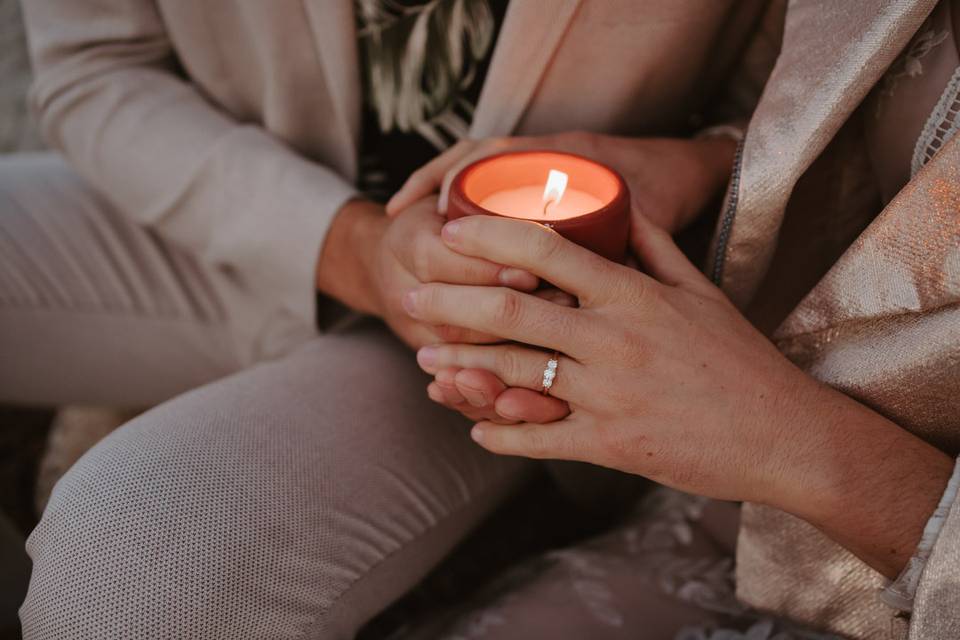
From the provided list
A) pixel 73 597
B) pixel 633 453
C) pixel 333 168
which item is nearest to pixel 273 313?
pixel 333 168

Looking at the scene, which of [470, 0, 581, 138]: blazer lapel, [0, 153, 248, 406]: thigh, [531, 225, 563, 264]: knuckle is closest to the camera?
[531, 225, 563, 264]: knuckle

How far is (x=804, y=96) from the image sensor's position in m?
0.51

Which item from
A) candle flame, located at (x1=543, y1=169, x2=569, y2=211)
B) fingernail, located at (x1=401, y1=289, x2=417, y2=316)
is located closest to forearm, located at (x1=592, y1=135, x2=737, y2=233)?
candle flame, located at (x1=543, y1=169, x2=569, y2=211)

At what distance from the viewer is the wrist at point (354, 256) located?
0.67 meters

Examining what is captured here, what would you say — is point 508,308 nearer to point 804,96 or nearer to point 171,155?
point 804,96

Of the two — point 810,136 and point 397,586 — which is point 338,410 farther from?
point 810,136

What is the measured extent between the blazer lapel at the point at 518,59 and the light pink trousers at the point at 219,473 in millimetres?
261

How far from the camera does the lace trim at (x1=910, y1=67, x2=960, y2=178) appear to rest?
1.56ft

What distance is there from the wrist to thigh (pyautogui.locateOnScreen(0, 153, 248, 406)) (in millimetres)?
225

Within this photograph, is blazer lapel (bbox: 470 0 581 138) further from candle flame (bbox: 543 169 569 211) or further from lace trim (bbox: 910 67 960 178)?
lace trim (bbox: 910 67 960 178)

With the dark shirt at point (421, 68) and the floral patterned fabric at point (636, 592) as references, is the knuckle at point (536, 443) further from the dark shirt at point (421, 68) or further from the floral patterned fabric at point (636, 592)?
A: the dark shirt at point (421, 68)

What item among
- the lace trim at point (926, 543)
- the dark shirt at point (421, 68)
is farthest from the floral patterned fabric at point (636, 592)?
the dark shirt at point (421, 68)

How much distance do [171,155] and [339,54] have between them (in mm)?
226

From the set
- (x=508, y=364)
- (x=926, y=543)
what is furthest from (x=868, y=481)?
(x=508, y=364)
